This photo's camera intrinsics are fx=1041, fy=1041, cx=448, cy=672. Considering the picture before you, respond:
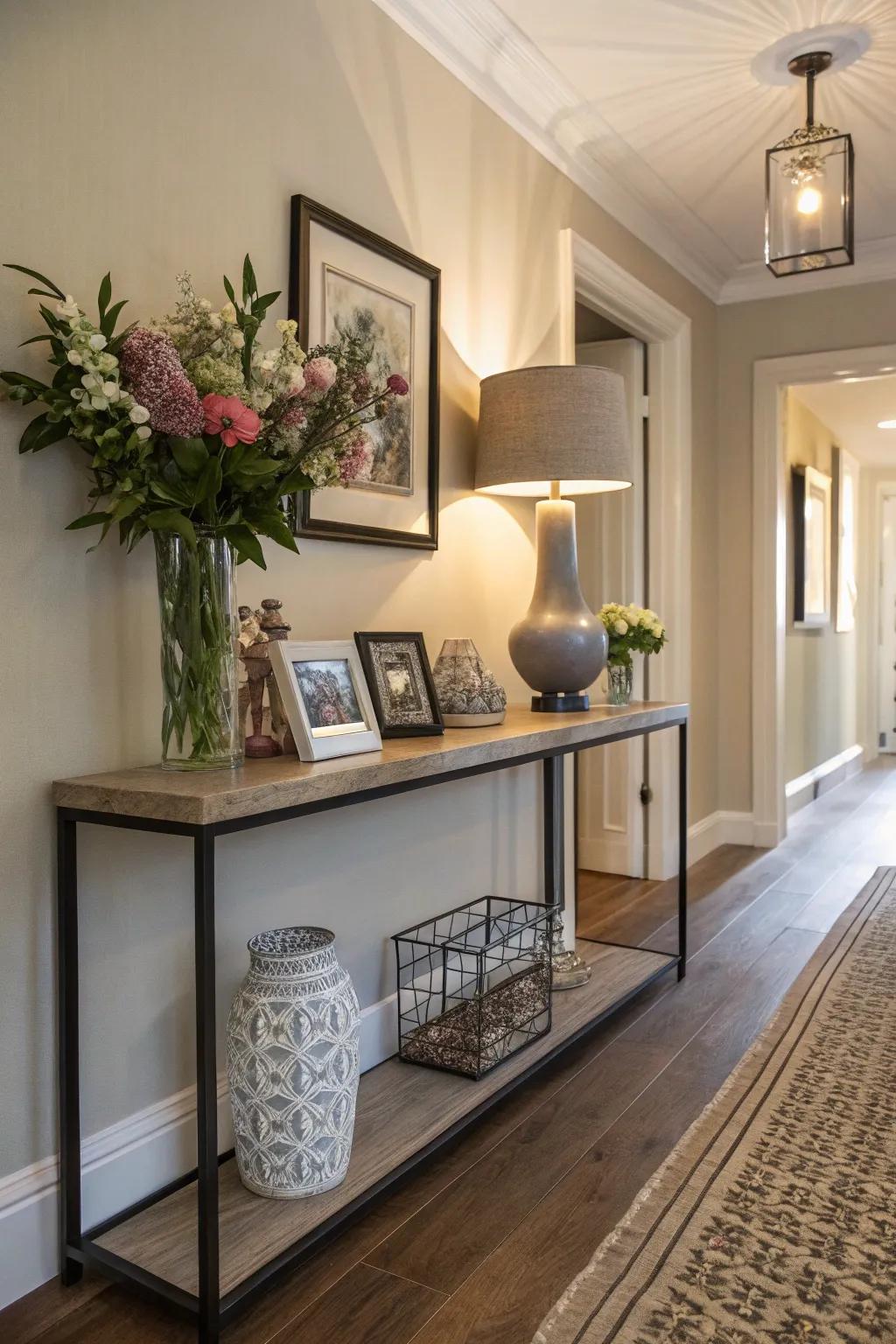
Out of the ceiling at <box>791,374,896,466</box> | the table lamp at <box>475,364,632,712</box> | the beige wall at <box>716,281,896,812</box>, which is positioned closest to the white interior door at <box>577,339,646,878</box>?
the beige wall at <box>716,281,896,812</box>

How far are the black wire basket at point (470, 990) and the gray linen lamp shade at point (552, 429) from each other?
3.38 ft

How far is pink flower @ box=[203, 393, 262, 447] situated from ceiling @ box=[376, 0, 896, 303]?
1.35 meters

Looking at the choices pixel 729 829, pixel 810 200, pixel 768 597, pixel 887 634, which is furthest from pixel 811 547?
pixel 810 200

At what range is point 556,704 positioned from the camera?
2.60m

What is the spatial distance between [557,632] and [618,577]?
1.66 metres

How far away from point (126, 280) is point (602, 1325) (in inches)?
67.8

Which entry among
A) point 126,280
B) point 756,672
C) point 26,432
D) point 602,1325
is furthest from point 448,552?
point 756,672

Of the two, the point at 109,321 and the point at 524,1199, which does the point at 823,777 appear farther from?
the point at 109,321

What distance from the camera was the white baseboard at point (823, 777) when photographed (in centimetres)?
557

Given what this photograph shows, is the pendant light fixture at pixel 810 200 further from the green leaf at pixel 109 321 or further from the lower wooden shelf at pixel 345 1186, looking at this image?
the lower wooden shelf at pixel 345 1186

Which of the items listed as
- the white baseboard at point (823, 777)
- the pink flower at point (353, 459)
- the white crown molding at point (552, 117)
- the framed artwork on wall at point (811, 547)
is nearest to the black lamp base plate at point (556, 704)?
the pink flower at point (353, 459)

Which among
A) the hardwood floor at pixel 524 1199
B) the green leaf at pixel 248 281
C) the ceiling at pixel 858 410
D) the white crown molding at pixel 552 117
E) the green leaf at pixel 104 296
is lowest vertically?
the hardwood floor at pixel 524 1199

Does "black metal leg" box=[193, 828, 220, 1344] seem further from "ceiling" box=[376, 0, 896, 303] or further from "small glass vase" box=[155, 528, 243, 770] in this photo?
"ceiling" box=[376, 0, 896, 303]

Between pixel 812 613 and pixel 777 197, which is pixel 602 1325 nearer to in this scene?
pixel 777 197
